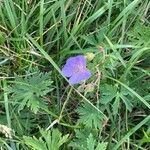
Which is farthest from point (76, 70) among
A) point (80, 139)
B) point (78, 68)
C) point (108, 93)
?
point (80, 139)

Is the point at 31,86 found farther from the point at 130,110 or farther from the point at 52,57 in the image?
the point at 130,110

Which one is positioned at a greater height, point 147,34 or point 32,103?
point 147,34

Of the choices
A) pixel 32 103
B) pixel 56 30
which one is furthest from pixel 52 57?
pixel 32 103

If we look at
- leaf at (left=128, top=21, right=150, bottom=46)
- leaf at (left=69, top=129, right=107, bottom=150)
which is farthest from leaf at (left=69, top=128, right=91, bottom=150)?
leaf at (left=128, top=21, right=150, bottom=46)

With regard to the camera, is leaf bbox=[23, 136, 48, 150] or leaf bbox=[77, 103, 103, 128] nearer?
leaf bbox=[23, 136, 48, 150]

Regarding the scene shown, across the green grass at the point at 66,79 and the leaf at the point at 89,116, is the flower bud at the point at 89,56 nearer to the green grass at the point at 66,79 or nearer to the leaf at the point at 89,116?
the green grass at the point at 66,79

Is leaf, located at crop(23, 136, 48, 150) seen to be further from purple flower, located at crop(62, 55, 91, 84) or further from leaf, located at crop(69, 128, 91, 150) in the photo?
purple flower, located at crop(62, 55, 91, 84)
